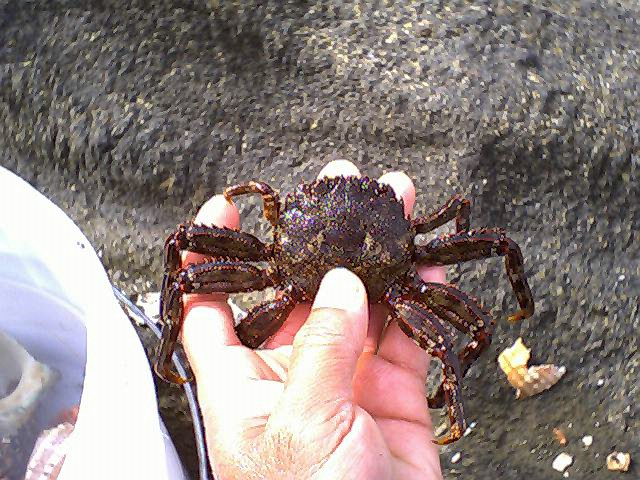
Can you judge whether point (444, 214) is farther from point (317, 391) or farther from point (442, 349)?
point (317, 391)

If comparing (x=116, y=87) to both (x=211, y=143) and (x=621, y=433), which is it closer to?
(x=211, y=143)

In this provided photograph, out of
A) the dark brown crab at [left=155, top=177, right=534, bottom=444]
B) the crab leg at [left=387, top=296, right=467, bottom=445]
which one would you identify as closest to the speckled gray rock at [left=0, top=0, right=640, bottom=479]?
the dark brown crab at [left=155, top=177, right=534, bottom=444]

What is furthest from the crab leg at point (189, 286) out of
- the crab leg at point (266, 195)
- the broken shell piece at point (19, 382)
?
the broken shell piece at point (19, 382)

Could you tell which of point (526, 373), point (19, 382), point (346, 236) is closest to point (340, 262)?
point (346, 236)

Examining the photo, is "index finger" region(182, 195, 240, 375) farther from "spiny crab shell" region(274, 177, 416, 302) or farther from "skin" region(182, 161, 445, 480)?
"spiny crab shell" region(274, 177, 416, 302)

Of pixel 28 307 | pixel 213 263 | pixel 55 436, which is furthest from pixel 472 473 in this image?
pixel 28 307
